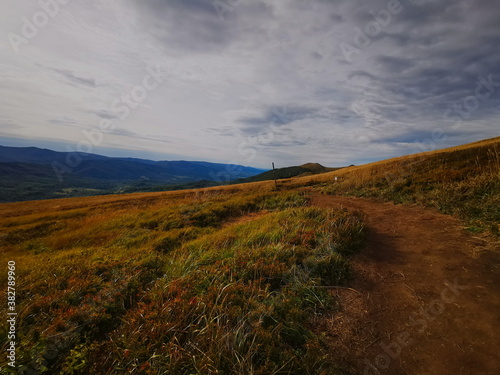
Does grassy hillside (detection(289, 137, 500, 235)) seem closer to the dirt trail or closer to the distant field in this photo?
the distant field

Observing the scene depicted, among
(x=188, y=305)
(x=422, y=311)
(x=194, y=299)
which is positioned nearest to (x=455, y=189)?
(x=422, y=311)

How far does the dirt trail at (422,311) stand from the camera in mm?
3604

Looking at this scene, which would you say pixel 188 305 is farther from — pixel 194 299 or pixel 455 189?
pixel 455 189

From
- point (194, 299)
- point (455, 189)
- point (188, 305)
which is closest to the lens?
point (188, 305)

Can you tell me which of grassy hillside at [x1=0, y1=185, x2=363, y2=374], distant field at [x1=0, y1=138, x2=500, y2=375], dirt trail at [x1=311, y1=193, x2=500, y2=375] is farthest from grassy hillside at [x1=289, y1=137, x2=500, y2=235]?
grassy hillside at [x1=0, y1=185, x2=363, y2=374]

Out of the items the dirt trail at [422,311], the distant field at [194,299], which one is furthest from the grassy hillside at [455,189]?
the dirt trail at [422,311]

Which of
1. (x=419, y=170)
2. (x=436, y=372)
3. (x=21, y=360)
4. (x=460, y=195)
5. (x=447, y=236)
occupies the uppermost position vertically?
(x=419, y=170)

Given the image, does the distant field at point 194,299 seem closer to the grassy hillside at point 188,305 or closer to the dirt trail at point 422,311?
the grassy hillside at point 188,305

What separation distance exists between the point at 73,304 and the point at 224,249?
4315mm

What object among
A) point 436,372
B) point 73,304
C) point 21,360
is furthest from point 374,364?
point 73,304

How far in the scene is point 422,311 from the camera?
4.70m

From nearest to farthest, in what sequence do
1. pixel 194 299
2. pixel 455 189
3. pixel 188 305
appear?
pixel 188 305 → pixel 194 299 → pixel 455 189

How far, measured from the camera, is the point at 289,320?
4340 millimetres

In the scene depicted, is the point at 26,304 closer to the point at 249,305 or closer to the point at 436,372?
the point at 249,305
